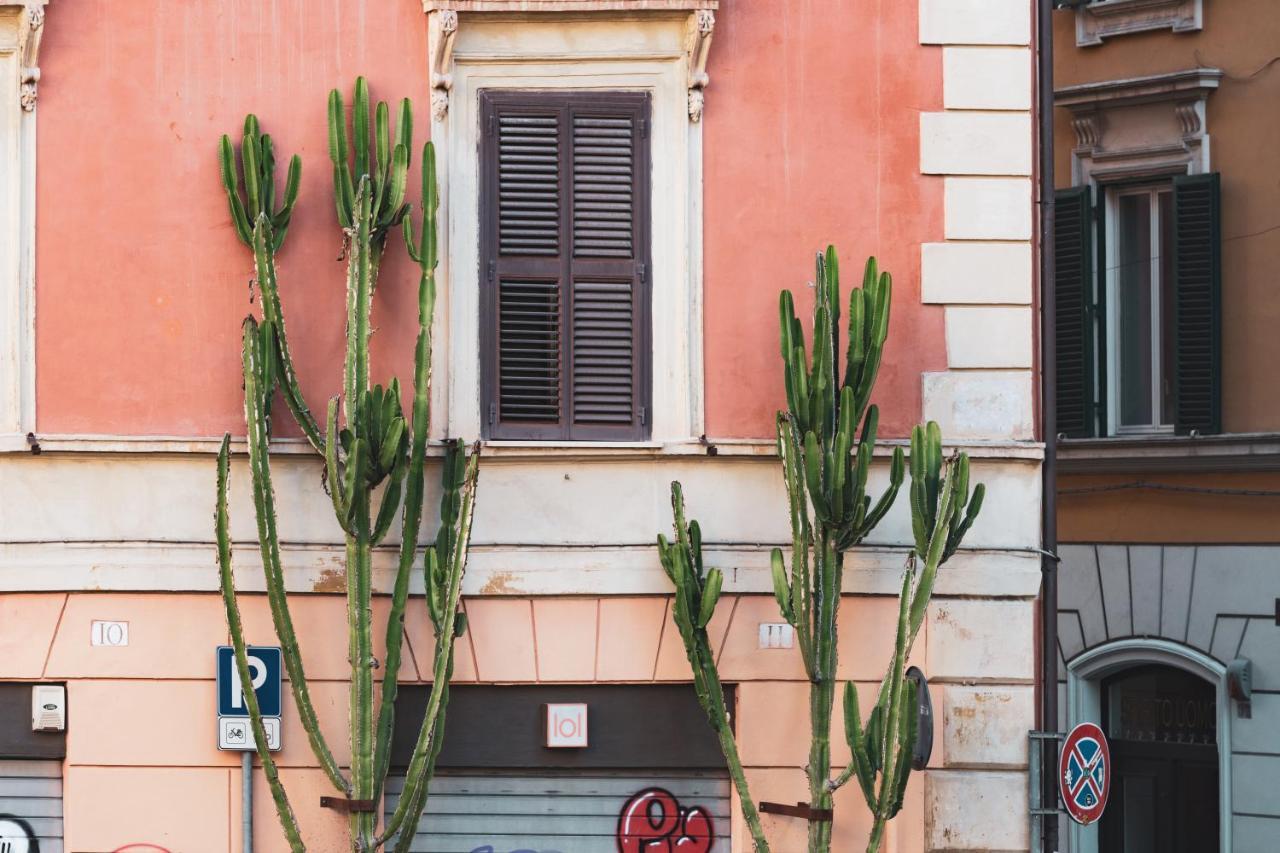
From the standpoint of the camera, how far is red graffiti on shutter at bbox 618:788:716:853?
11016 millimetres

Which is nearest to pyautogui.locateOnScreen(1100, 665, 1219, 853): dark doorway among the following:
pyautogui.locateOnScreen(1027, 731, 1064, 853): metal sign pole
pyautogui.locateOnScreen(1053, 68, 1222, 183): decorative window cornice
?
pyautogui.locateOnScreen(1053, 68, 1222, 183): decorative window cornice

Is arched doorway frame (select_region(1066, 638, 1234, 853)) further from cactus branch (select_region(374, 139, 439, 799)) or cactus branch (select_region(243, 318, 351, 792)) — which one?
cactus branch (select_region(243, 318, 351, 792))

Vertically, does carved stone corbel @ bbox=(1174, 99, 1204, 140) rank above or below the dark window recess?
above

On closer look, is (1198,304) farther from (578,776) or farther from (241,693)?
(241,693)

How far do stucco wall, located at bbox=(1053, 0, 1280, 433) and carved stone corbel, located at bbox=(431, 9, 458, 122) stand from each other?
7.91 metres

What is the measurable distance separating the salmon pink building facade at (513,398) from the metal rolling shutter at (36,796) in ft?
0.07

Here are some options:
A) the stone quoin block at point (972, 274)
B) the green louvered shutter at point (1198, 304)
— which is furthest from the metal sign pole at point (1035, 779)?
the green louvered shutter at point (1198, 304)

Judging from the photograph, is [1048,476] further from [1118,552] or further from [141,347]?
[1118,552]

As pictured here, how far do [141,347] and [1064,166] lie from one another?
9.20 meters

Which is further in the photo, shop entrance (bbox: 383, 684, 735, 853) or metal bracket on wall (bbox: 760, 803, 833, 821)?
shop entrance (bbox: 383, 684, 735, 853)

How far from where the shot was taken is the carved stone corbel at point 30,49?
10844 millimetres

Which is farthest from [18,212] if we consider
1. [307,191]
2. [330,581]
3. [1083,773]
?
[1083,773]

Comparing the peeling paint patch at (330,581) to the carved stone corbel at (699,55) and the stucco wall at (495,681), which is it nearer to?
the stucco wall at (495,681)

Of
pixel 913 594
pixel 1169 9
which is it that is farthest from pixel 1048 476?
pixel 1169 9
